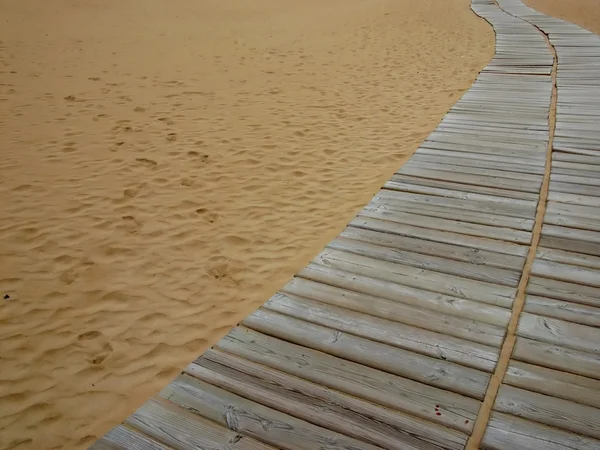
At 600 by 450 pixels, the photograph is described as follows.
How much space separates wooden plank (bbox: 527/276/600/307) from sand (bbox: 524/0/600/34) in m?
10.7

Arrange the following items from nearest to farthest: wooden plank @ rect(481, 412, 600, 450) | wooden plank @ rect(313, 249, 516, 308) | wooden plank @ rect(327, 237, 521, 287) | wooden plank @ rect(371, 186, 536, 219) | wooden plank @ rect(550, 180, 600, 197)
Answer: wooden plank @ rect(481, 412, 600, 450)
wooden plank @ rect(313, 249, 516, 308)
wooden plank @ rect(327, 237, 521, 287)
wooden plank @ rect(371, 186, 536, 219)
wooden plank @ rect(550, 180, 600, 197)

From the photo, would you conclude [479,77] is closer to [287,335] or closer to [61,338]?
[287,335]

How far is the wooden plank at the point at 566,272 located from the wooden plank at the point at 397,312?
22.4 inches

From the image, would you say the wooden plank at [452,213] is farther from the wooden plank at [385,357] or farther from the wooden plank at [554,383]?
the wooden plank at [385,357]

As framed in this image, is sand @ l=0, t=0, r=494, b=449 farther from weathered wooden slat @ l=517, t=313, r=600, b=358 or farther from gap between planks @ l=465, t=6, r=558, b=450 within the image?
weathered wooden slat @ l=517, t=313, r=600, b=358

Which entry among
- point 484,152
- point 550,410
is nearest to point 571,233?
point 484,152

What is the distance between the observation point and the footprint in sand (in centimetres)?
242

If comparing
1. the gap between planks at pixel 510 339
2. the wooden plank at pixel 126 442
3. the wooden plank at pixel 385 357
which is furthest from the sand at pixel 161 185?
the gap between planks at pixel 510 339

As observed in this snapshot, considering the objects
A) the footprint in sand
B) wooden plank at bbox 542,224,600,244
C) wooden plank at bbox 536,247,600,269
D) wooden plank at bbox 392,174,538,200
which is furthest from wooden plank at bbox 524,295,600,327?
the footprint in sand

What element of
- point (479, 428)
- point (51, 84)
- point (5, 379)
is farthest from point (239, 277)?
point (51, 84)

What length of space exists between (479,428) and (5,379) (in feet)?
7.18

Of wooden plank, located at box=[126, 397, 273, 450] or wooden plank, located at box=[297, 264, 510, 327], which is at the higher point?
wooden plank, located at box=[297, 264, 510, 327]

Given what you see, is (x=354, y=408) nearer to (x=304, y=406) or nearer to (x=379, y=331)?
(x=304, y=406)

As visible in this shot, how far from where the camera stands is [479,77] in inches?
245
